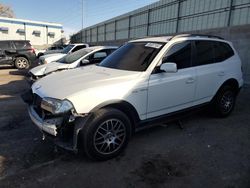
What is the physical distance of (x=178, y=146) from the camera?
3.81 metres

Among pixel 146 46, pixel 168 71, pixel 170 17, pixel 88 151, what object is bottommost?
pixel 88 151

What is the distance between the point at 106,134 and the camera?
3.22 meters

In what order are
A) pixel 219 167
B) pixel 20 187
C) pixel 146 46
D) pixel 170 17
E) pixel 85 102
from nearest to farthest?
pixel 20 187
pixel 85 102
pixel 219 167
pixel 146 46
pixel 170 17

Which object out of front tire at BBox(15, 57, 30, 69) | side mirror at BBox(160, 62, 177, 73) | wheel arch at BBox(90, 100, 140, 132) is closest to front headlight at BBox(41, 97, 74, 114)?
wheel arch at BBox(90, 100, 140, 132)

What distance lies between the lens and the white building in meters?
40.0

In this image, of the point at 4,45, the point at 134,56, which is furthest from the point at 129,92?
the point at 4,45

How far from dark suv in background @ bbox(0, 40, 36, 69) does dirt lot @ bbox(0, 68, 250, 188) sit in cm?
1070

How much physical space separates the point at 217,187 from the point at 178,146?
3.62 ft

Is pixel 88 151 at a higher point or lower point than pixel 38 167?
higher

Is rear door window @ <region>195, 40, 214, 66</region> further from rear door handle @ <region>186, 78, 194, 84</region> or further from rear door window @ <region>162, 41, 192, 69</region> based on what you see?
rear door handle @ <region>186, 78, 194, 84</region>


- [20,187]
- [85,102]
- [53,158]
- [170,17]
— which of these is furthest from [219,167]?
[170,17]

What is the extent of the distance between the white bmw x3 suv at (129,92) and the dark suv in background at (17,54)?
38.2 ft

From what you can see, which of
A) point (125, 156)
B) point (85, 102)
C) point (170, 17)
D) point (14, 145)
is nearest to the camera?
point (85, 102)

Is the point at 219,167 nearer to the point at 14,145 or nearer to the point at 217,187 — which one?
the point at 217,187
